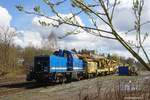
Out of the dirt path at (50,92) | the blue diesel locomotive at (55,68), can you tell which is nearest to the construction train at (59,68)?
the blue diesel locomotive at (55,68)

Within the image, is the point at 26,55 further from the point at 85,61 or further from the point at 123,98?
the point at 123,98

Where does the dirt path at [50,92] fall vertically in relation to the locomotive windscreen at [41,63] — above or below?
below

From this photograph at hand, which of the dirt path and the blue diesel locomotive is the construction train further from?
the dirt path

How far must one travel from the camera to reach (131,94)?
409 inches

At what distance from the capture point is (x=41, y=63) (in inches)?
1548

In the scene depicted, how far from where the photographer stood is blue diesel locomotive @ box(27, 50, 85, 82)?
38.1 meters

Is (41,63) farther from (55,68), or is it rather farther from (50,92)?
(50,92)

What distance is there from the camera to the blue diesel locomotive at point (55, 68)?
38.1 metres

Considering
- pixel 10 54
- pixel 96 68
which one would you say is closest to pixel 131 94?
pixel 96 68

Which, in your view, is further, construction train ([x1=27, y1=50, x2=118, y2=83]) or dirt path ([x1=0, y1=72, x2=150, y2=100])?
construction train ([x1=27, y1=50, x2=118, y2=83])

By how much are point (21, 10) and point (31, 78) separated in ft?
112

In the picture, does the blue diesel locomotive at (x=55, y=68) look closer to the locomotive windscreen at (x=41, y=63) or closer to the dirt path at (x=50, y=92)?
the locomotive windscreen at (x=41, y=63)

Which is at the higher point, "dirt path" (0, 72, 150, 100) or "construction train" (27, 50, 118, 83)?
"construction train" (27, 50, 118, 83)

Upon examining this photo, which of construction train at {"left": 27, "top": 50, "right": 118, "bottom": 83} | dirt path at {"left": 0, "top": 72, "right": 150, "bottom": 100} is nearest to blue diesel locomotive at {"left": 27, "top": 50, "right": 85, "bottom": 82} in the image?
construction train at {"left": 27, "top": 50, "right": 118, "bottom": 83}
